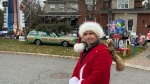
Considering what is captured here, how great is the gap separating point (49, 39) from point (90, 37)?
1378 centimetres

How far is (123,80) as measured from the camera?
23.0 feet

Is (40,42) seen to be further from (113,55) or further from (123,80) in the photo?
(113,55)

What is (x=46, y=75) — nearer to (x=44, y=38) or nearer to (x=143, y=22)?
(x=44, y=38)

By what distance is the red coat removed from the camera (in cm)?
232

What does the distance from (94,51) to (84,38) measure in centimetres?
29

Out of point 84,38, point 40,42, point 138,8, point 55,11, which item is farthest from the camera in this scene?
point 55,11

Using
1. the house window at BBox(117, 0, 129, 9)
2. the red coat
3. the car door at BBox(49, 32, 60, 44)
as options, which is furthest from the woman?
the house window at BBox(117, 0, 129, 9)

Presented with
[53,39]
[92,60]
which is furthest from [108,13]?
[92,60]

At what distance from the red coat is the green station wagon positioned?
43.0ft

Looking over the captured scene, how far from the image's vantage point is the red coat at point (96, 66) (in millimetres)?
2320

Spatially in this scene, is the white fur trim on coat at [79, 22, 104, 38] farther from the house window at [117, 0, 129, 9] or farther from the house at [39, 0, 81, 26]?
the house window at [117, 0, 129, 9]

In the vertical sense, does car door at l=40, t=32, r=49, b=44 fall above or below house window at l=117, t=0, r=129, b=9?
below

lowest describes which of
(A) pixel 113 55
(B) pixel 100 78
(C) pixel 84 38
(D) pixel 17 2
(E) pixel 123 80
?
(E) pixel 123 80

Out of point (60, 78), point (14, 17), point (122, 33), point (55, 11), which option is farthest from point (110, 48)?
point (55, 11)
